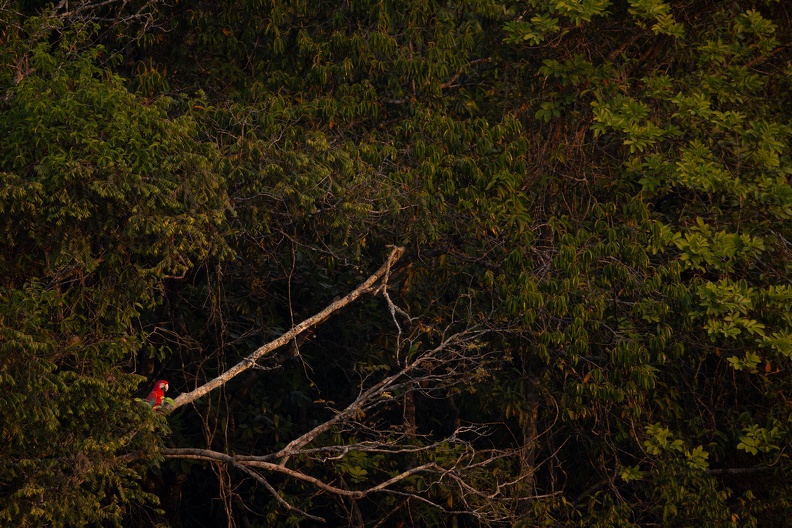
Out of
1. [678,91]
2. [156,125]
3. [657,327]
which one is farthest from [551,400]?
[156,125]

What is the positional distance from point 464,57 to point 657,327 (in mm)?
2451

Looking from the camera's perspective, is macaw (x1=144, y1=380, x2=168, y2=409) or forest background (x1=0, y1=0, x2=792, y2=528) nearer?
forest background (x1=0, y1=0, x2=792, y2=528)

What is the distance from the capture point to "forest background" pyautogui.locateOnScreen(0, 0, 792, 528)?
648 centimetres

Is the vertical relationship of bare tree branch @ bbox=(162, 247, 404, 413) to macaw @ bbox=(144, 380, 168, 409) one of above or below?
below

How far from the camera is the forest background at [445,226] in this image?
6.48 metres

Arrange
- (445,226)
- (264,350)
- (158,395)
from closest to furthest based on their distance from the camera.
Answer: (158,395), (264,350), (445,226)

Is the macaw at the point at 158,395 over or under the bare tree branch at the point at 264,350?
over

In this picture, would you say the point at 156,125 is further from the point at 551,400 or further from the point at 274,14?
the point at 551,400

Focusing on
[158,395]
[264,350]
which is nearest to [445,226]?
[264,350]

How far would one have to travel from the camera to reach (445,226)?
26.2 feet

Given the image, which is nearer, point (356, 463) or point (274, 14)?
point (274, 14)

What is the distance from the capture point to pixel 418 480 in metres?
8.23

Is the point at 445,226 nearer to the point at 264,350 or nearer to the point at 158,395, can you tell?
the point at 264,350

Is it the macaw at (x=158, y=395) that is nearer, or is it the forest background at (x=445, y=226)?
the forest background at (x=445, y=226)
